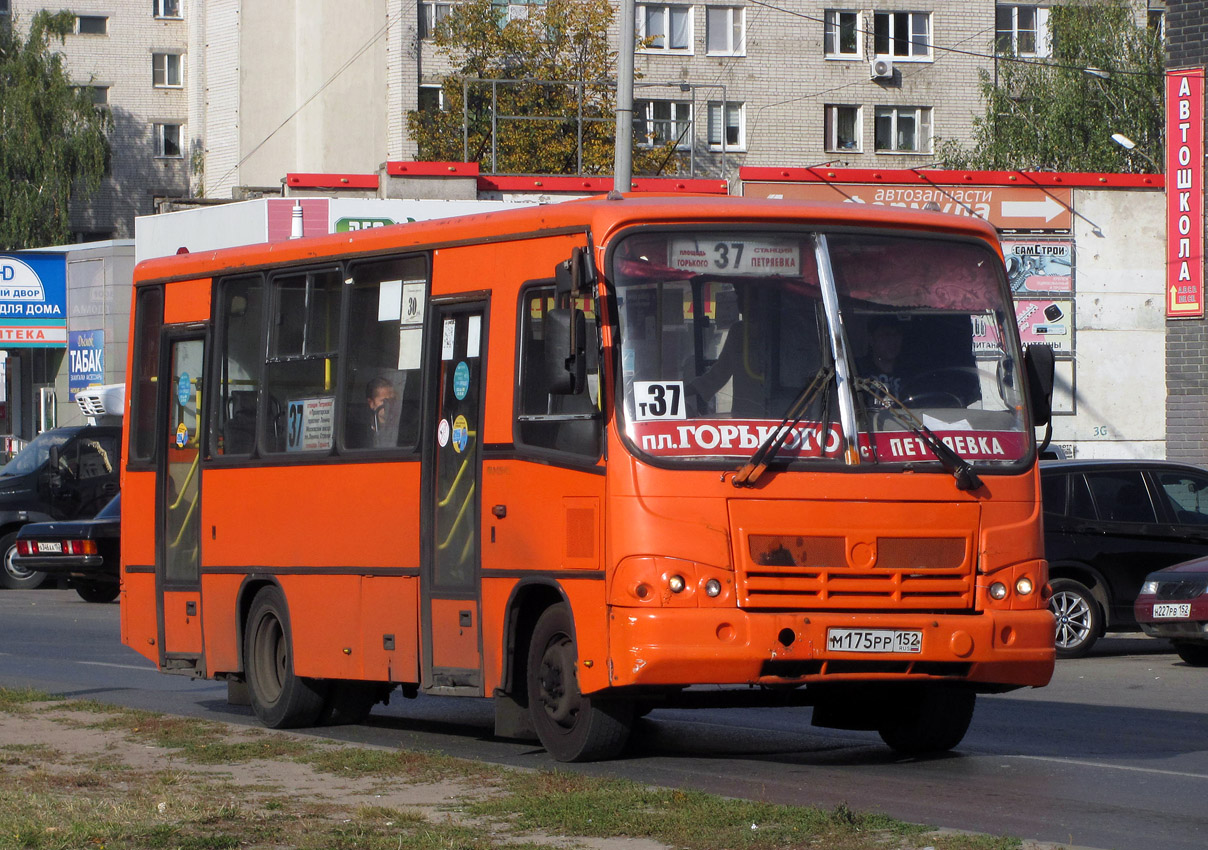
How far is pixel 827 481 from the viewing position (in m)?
9.29

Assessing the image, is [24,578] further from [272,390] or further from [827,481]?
[827,481]

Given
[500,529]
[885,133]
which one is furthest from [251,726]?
[885,133]

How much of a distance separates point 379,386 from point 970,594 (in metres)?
3.65

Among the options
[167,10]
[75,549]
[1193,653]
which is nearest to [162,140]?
[167,10]

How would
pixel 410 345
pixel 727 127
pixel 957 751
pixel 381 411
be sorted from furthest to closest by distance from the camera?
1. pixel 727 127
2. pixel 381 411
3. pixel 410 345
4. pixel 957 751

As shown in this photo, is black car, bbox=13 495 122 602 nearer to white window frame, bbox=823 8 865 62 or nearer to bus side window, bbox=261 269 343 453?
bus side window, bbox=261 269 343 453

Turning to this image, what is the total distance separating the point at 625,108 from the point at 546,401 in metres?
12.2

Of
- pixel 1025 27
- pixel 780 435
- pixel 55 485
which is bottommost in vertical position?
pixel 55 485

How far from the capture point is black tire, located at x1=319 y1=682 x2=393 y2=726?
1219 centimetres

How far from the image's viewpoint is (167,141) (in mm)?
75188

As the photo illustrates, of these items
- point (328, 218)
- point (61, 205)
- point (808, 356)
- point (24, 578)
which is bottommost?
point (24, 578)

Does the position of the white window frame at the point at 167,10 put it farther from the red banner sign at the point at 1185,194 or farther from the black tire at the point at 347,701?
the black tire at the point at 347,701

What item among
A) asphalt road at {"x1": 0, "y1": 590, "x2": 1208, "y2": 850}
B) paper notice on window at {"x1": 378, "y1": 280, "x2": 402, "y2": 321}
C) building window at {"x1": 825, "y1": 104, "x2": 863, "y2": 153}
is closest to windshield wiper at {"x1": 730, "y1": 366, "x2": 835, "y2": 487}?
asphalt road at {"x1": 0, "y1": 590, "x2": 1208, "y2": 850}

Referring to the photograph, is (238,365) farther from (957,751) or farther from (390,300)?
(957,751)
